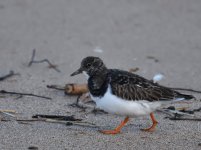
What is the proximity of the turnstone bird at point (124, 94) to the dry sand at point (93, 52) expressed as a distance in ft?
0.75

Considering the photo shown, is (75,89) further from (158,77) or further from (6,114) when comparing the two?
(158,77)

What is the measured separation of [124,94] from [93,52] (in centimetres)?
282

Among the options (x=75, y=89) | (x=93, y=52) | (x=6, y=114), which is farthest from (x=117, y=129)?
(x=93, y=52)

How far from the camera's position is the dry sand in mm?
4859

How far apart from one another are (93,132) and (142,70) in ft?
7.63

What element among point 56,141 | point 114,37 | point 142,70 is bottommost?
point 56,141

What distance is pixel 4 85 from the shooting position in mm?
6469

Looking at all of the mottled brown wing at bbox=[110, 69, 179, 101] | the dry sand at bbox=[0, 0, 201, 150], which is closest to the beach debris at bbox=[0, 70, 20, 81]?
the dry sand at bbox=[0, 0, 201, 150]

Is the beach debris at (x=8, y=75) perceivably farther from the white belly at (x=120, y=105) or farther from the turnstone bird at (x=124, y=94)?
the white belly at (x=120, y=105)

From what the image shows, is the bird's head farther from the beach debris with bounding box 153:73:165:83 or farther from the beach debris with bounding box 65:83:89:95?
the beach debris with bounding box 153:73:165:83

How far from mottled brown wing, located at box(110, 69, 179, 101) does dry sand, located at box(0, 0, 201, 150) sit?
32cm

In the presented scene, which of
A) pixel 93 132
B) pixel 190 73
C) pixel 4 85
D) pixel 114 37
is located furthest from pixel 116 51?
pixel 93 132

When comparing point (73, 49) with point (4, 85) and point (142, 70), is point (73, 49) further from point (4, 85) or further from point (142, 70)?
point (4, 85)

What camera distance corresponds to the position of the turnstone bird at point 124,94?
193 inches
